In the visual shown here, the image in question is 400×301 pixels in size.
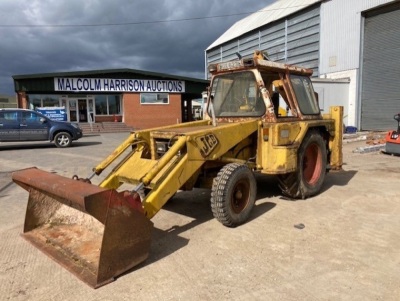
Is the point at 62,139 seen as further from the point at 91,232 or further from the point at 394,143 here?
the point at 394,143

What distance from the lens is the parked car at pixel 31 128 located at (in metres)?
15.0

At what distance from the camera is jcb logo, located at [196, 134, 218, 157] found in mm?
4438

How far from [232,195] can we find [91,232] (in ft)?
6.13

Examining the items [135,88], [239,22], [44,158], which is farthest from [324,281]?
[239,22]

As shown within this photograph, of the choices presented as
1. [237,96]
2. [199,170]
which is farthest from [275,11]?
[199,170]

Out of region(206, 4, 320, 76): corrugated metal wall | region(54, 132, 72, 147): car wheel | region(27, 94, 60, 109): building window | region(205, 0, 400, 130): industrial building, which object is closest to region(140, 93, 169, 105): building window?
region(27, 94, 60, 109): building window

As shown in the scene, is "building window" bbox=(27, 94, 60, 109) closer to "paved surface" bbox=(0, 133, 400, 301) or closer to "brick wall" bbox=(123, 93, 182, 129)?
"brick wall" bbox=(123, 93, 182, 129)

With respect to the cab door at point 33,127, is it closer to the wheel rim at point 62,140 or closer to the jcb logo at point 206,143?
the wheel rim at point 62,140

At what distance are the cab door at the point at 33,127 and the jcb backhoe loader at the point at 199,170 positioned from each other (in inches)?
464

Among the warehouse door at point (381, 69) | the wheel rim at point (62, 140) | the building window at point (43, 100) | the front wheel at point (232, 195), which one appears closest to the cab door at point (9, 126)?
the wheel rim at point (62, 140)

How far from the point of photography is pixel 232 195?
15.3ft

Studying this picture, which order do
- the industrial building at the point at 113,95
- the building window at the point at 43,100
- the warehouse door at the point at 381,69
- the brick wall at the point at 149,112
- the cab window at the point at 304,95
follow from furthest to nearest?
the brick wall at the point at 149,112
the building window at the point at 43,100
the industrial building at the point at 113,95
the warehouse door at the point at 381,69
the cab window at the point at 304,95

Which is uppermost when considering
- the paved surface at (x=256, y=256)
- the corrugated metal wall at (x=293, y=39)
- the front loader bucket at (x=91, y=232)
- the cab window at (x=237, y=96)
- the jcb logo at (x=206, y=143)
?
the corrugated metal wall at (x=293, y=39)

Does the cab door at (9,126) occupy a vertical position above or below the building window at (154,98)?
below
